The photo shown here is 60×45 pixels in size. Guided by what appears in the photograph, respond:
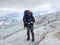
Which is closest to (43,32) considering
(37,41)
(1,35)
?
(37,41)

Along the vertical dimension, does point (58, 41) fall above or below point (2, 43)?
above

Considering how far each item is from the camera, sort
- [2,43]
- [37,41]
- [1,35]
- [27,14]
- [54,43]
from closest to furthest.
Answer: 1. [54,43]
2. [27,14]
3. [37,41]
4. [2,43]
5. [1,35]

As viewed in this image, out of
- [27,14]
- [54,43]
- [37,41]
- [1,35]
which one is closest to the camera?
[54,43]

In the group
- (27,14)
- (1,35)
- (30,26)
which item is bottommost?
(1,35)

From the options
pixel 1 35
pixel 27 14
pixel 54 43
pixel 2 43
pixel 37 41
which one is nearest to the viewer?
pixel 54 43

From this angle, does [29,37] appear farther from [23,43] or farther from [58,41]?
[58,41]

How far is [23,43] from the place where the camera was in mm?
12484

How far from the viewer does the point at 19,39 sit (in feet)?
45.1

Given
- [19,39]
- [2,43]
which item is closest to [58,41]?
[19,39]

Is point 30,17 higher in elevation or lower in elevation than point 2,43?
higher

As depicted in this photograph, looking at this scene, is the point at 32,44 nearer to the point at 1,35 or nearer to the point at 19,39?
the point at 19,39

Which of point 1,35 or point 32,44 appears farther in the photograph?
point 1,35

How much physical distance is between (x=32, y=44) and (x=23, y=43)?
85 cm

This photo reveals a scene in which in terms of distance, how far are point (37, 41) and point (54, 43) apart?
7.34ft
